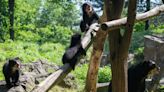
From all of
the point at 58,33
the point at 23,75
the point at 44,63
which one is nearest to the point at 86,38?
the point at 23,75

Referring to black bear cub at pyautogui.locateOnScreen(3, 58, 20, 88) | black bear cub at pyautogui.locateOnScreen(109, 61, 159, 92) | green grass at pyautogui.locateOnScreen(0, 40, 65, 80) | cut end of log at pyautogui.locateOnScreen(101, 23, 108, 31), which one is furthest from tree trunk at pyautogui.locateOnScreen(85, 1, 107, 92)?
green grass at pyautogui.locateOnScreen(0, 40, 65, 80)

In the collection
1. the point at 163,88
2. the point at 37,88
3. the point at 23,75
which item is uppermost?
the point at 37,88

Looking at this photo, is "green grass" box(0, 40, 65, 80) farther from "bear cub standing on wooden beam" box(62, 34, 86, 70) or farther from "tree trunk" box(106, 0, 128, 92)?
"tree trunk" box(106, 0, 128, 92)

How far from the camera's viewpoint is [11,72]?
9000mm

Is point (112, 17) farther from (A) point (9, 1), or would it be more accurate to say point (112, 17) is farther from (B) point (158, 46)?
(A) point (9, 1)

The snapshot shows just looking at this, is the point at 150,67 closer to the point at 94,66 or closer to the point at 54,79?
the point at 94,66

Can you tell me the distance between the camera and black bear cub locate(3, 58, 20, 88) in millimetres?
8711

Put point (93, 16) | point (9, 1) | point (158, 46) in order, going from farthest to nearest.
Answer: point (9, 1)
point (158, 46)
point (93, 16)

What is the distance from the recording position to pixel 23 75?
916 cm

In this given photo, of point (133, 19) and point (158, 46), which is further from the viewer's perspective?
point (158, 46)

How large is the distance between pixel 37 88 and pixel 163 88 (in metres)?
5.70

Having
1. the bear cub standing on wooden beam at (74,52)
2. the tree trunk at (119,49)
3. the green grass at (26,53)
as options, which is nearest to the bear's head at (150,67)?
the bear cub standing on wooden beam at (74,52)

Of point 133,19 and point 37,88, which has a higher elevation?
point 133,19

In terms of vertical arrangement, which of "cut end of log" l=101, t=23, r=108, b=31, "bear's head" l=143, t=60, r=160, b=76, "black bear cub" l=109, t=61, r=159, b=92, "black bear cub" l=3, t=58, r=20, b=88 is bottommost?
"black bear cub" l=3, t=58, r=20, b=88
